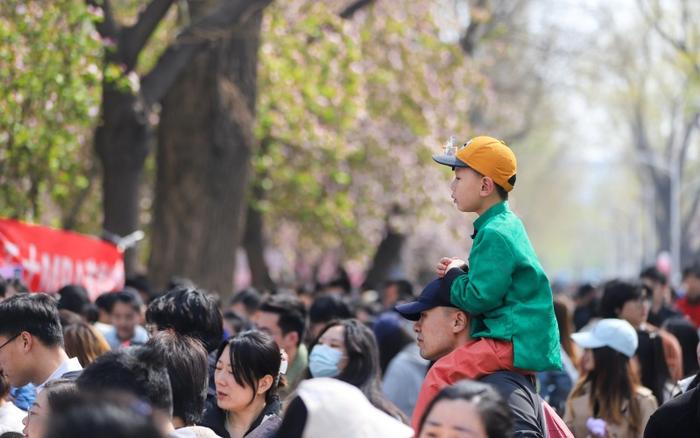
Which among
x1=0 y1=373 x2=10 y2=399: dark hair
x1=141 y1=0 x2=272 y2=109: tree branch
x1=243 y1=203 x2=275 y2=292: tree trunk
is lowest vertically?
x1=243 y1=203 x2=275 y2=292: tree trunk

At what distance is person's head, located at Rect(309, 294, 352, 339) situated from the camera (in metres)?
10.5

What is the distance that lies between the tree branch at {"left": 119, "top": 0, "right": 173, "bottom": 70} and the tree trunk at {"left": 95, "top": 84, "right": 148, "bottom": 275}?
1.72ft

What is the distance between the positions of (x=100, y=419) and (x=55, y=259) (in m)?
10.6

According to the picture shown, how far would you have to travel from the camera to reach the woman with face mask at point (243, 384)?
6.42 metres

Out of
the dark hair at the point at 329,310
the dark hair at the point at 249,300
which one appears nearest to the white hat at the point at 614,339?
the dark hair at the point at 329,310

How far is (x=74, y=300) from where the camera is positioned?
34.1ft

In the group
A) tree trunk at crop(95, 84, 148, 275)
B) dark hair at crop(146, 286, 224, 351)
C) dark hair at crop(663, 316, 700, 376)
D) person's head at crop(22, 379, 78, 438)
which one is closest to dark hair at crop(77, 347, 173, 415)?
person's head at crop(22, 379, 78, 438)

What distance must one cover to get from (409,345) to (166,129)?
7.30 m

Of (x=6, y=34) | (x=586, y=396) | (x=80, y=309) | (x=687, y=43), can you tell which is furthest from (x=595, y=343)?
(x=687, y=43)

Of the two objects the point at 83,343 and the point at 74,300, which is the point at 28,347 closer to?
the point at 83,343

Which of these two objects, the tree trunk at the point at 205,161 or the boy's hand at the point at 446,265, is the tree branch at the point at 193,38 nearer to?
the tree trunk at the point at 205,161

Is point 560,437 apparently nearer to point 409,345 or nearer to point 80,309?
point 409,345

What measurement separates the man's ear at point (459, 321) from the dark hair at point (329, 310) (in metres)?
4.62

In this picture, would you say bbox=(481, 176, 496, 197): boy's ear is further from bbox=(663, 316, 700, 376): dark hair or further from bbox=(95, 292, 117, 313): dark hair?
bbox=(95, 292, 117, 313): dark hair
